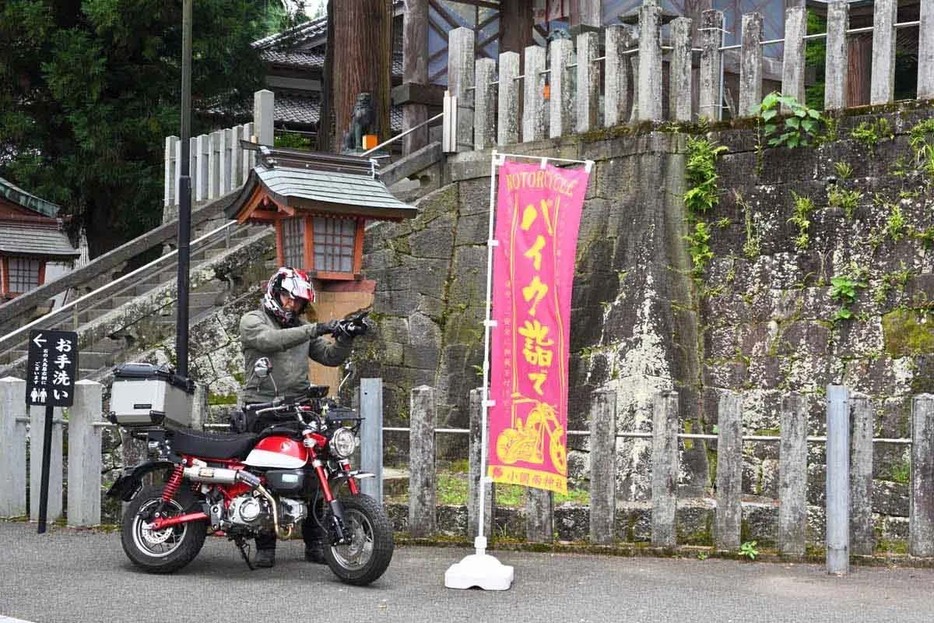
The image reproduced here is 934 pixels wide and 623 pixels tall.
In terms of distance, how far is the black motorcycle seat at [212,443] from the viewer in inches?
338

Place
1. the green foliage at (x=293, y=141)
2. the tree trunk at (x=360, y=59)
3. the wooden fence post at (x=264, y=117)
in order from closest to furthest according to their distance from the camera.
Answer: the wooden fence post at (x=264, y=117)
the tree trunk at (x=360, y=59)
the green foliage at (x=293, y=141)

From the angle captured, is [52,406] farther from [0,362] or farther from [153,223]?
[153,223]

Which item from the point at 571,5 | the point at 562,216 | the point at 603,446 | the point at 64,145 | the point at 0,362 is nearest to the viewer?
the point at 562,216

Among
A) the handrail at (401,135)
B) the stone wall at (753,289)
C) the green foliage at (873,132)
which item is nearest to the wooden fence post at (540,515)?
the stone wall at (753,289)

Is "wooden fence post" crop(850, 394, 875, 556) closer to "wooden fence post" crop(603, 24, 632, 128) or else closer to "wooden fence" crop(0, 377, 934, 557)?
"wooden fence" crop(0, 377, 934, 557)

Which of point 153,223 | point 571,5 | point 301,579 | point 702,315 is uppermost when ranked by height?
point 571,5

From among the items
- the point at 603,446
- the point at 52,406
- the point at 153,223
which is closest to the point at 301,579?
the point at 603,446

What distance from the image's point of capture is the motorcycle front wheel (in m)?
7.95

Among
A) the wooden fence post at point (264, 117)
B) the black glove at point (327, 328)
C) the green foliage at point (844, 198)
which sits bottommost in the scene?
the black glove at point (327, 328)

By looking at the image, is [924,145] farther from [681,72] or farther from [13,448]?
[13,448]

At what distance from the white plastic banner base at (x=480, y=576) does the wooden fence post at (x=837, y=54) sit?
565 centimetres

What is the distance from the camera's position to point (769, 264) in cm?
1177

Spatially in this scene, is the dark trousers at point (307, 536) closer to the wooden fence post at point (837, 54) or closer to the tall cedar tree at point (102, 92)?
the wooden fence post at point (837, 54)

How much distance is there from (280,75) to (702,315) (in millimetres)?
17579
